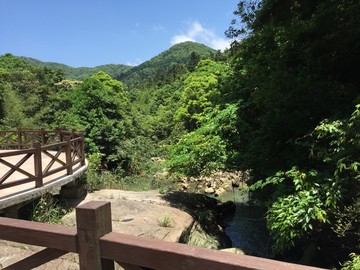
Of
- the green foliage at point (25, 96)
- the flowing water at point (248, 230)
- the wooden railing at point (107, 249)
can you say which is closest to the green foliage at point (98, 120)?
the green foliage at point (25, 96)

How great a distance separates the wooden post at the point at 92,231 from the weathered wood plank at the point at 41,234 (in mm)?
80

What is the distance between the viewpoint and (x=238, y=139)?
10.6 metres

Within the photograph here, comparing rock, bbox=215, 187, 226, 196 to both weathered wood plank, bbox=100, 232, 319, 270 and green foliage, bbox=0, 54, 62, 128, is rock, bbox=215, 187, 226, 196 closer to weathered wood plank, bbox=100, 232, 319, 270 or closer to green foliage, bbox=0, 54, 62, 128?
green foliage, bbox=0, 54, 62, 128

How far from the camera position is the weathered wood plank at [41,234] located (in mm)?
2098

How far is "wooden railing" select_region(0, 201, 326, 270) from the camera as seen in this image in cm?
167

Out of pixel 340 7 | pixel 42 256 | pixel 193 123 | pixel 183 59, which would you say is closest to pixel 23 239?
pixel 42 256

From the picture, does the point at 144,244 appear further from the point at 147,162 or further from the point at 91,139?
the point at 147,162

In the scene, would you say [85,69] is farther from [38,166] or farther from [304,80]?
[304,80]

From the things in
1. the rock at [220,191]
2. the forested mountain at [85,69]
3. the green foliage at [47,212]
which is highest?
the forested mountain at [85,69]

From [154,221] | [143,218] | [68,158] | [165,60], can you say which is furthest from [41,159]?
[165,60]

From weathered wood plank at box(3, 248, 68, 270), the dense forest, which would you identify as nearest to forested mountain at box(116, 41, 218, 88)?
the dense forest

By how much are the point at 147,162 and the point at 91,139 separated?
4327 millimetres

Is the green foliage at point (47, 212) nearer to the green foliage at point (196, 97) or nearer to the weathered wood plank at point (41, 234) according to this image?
the weathered wood plank at point (41, 234)

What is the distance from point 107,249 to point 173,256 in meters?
0.44
